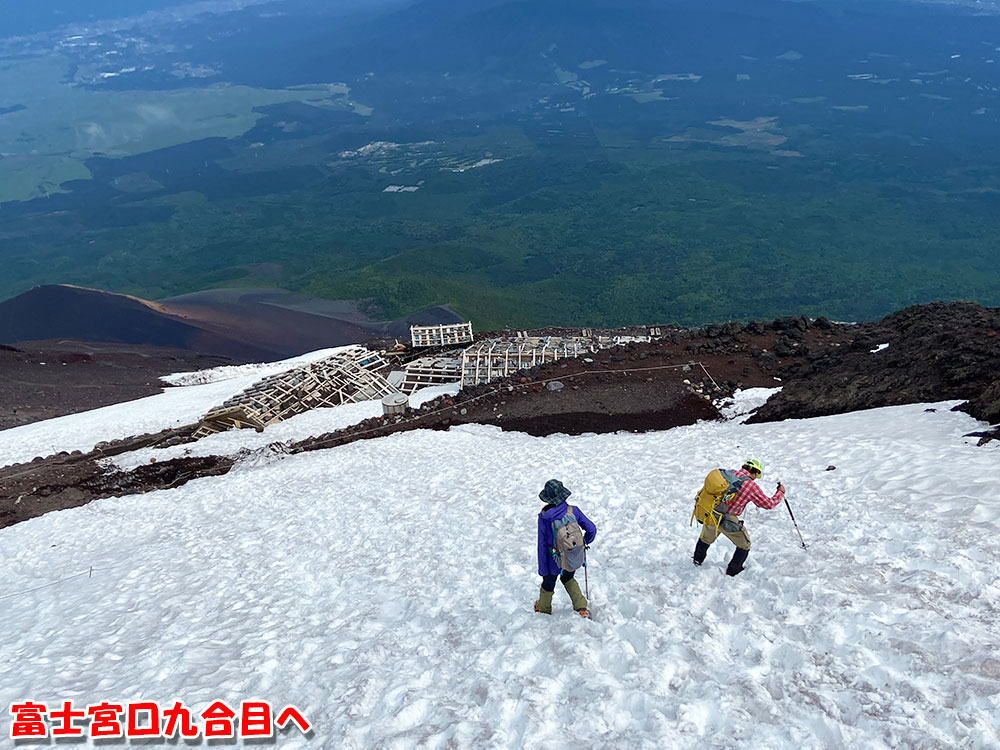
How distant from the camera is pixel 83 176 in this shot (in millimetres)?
181875

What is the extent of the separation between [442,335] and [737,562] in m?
26.2

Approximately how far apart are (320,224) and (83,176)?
94.2 metres

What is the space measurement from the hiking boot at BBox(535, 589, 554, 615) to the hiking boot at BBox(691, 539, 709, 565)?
2.27 m

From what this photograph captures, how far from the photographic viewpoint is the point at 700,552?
9.03 m

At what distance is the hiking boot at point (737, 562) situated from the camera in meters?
8.48

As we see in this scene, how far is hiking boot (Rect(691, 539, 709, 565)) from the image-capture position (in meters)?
8.98

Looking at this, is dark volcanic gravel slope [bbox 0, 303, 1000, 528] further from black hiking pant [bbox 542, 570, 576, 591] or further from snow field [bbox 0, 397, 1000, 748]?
black hiking pant [bbox 542, 570, 576, 591]

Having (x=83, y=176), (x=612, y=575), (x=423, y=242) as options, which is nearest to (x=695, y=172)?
(x=423, y=242)

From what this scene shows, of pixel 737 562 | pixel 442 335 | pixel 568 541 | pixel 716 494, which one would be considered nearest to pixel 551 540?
pixel 568 541

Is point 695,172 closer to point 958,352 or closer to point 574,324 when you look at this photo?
point 574,324

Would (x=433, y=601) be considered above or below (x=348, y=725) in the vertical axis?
below

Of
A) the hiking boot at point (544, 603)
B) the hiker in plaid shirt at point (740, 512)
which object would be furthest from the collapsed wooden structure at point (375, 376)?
the hiker in plaid shirt at point (740, 512)

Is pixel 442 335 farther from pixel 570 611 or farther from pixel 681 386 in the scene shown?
pixel 570 611

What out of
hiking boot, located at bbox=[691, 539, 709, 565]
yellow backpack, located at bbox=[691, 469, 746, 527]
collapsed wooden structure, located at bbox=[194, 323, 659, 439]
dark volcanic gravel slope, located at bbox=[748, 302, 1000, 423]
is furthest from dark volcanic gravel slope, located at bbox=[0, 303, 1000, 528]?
yellow backpack, located at bbox=[691, 469, 746, 527]
